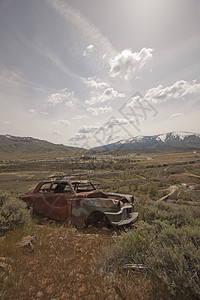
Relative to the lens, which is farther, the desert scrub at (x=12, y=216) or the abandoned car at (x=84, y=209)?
the abandoned car at (x=84, y=209)

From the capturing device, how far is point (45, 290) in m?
2.22

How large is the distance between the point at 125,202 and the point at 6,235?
3624 millimetres

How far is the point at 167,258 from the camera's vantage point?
7.72 feet

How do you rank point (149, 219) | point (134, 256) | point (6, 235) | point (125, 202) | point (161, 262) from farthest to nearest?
point (125, 202), point (149, 219), point (6, 235), point (134, 256), point (161, 262)

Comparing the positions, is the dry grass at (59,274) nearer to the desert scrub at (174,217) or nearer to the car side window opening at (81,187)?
the desert scrub at (174,217)

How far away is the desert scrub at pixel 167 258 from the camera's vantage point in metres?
2.04

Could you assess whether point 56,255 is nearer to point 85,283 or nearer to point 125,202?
point 85,283

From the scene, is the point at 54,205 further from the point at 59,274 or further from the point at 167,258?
the point at 167,258

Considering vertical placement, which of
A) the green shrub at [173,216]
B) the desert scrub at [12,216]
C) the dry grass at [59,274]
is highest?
the desert scrub at [12,216]

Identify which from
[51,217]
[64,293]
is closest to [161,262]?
[64,293]

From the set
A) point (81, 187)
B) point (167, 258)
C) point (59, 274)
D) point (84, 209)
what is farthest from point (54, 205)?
point (167, 258)

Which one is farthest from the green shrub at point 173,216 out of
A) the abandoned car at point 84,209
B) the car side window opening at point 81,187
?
the car side window opening at point 81,187

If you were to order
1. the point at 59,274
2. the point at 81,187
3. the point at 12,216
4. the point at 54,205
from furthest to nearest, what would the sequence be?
1. the point at 81,187
2. the point at 54,205
3. the point at 12,216
4. the point at 59,274

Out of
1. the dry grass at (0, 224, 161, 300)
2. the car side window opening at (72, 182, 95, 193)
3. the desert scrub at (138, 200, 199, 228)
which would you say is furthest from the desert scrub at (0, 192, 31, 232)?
the desert scrub at (138, 200, 199, 228)
